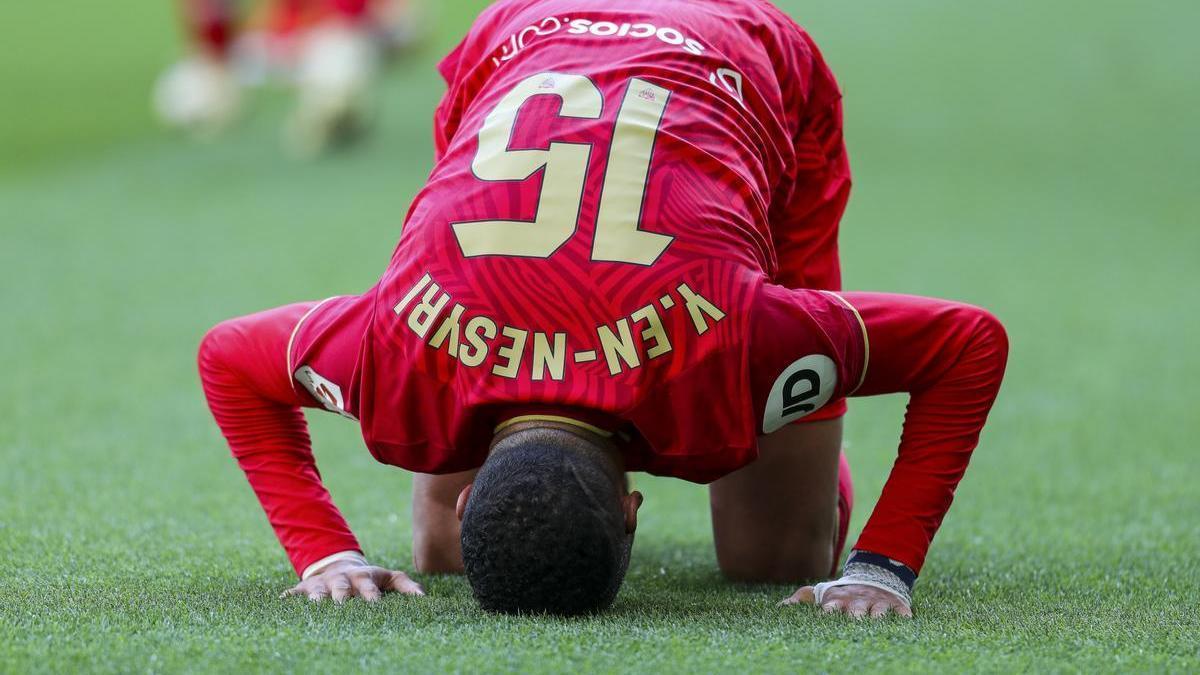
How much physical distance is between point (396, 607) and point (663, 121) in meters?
0.63

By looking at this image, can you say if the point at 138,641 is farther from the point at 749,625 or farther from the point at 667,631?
the point at 749,625

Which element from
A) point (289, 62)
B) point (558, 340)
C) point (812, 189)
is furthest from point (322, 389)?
point (289, 62)

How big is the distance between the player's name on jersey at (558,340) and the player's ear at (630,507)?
0.13 meters

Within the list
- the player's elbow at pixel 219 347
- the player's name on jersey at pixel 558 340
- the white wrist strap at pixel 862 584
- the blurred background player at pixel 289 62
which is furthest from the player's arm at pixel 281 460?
the blurred background player at pixel 289 62

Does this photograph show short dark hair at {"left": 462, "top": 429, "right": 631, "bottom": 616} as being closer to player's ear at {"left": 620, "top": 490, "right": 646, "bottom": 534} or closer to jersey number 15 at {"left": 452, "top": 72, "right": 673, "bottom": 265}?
player's ear at {"left": 620, "top": 490, "right": 646, "bottom": 534}

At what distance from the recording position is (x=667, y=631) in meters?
1.53

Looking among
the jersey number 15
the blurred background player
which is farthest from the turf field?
the jersey number 15

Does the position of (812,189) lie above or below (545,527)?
above

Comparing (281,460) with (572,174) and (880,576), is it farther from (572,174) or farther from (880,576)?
(880,576)

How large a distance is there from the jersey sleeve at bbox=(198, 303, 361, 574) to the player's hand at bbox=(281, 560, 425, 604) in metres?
0.03

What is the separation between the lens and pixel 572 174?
1581mm

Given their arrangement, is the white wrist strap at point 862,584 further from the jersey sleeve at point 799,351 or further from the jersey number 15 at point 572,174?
the jersey number 15 at point 572,174

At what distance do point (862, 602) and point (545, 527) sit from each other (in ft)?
1.43

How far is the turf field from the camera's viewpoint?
1510mm
